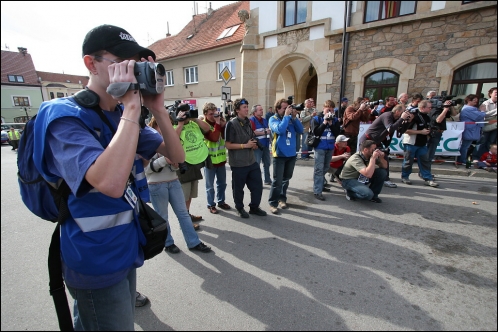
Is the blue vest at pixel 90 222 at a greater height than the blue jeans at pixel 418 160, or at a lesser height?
greater

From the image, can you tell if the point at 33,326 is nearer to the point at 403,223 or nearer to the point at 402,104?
the point at 403,223

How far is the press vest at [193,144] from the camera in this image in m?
3.32

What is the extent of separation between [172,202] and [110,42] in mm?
2062

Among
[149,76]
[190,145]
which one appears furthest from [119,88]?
[190,145]

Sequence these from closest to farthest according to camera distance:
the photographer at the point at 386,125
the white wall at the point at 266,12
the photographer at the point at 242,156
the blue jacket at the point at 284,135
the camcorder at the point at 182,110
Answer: the white wall at the point at 266,12
the camcorder at the point at 182,110
the photographer at the point at 242,156
the blue jacket at the point at 284,135
the photographer at the point at 386,125

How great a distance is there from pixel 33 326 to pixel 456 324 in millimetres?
2555

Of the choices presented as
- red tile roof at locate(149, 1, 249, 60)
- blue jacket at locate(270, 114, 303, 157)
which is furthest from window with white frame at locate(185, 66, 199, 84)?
blue jacket at locate(270, 114, 303, 157)

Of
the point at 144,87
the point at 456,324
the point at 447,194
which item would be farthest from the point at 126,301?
the point at 447,194

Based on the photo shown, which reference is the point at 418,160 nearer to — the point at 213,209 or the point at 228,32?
the point at 213,209

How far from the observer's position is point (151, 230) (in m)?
1.31

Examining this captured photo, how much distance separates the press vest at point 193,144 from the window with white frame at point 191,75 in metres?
15.4

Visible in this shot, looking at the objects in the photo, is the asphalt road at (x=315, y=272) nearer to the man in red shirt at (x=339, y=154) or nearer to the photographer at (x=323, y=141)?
the photographer at (x=323, y=141)

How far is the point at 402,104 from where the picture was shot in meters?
4.77

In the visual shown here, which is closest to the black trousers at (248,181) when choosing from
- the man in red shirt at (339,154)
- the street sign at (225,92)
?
the man in red shirt at (339,154)
